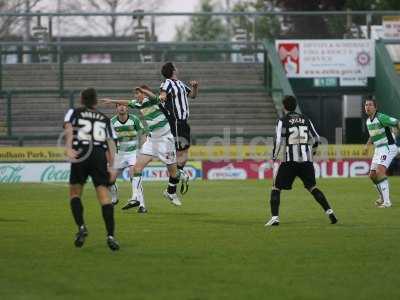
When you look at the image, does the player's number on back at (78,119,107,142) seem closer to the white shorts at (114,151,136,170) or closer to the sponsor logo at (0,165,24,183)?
the white shorts at (114,151,136,170)

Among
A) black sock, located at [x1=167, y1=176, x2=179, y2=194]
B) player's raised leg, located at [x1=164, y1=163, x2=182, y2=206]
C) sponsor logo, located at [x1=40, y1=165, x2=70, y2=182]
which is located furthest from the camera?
sponsor logo, located at [x1=40, y1=165, x2=70, y2=182]

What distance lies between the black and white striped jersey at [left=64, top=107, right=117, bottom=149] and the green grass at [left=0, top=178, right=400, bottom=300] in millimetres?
1327

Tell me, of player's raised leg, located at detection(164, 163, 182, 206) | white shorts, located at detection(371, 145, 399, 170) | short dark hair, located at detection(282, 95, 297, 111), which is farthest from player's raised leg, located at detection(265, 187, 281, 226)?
white shorts, located at detection(371, 145, 399, 170)

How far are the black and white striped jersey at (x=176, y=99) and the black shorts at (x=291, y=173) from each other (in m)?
3.84

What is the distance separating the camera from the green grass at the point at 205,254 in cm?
1012

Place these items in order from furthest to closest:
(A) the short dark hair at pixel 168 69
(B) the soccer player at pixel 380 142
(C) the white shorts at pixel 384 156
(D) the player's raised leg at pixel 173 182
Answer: (C) the white shorts at pixel 384 156 < (B) the soccer player at pixel 380 142 < (D) the player's raised leg at pixel 173 182 < (A) the short dark hair at pixel 168 69

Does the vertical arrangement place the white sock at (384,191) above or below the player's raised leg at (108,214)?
below

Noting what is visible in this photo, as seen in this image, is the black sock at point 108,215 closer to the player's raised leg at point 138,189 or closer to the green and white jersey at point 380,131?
the player's raised leg at point 138,189

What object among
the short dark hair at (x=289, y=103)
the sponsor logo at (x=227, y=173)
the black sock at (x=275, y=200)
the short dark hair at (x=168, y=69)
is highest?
the short dark hair at (x=168, y=69)

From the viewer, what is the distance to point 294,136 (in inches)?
630

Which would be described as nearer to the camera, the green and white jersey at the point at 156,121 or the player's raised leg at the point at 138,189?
the green and white jersey at the point at 156,121

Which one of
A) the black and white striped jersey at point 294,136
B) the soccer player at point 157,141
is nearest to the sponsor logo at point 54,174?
the soccer player at point 157,141

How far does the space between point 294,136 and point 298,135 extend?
65 millimetres

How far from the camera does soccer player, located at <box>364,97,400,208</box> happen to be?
2102 centimetres
